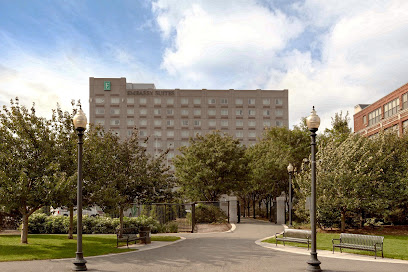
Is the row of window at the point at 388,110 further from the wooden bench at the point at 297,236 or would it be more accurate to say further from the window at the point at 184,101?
the window at the point at 184,101

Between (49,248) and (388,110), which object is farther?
(388,110)

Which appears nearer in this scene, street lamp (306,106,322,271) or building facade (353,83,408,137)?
street lamp (306,106,322,271)

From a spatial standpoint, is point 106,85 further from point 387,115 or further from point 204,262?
point 204,262

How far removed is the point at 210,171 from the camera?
34906mm

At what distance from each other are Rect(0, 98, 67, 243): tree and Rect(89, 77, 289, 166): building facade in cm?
9189

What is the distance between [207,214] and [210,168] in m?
5.12

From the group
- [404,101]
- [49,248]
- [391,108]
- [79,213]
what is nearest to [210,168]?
[49,248]

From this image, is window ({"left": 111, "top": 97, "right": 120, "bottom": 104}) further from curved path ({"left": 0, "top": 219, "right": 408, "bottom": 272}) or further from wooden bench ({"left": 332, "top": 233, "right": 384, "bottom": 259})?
wooden bench ({"left": 332, "top": 233, "right": 384, "bottom": 259})

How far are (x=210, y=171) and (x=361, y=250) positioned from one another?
18920 mm

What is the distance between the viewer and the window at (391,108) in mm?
51312

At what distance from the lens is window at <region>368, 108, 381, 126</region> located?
57713 millimetres

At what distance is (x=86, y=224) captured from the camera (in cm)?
2586

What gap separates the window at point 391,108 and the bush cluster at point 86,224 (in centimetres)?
3807

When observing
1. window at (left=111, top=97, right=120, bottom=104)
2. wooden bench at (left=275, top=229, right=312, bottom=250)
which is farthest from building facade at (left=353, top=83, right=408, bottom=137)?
window at (left=111, top=97, right=120, bottom=104)
